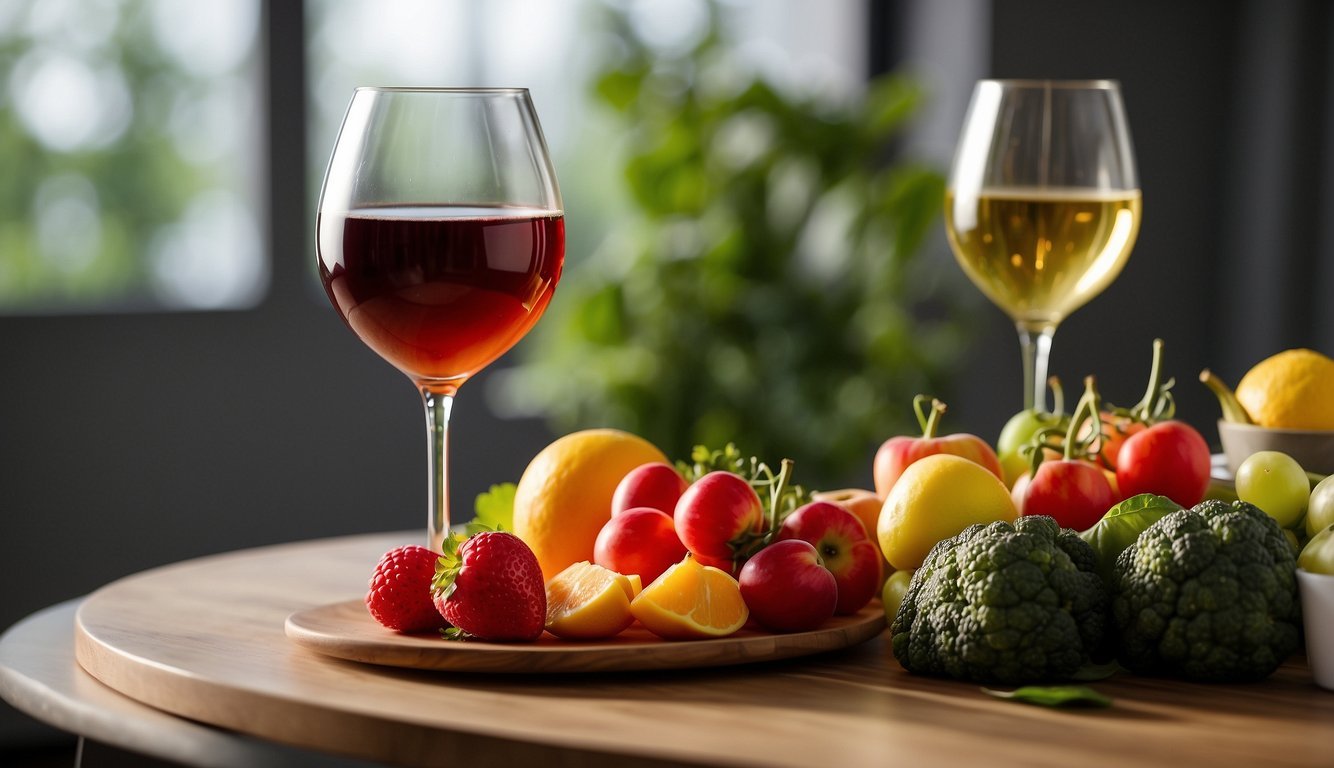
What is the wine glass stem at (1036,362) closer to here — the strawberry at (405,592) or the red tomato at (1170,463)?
the red tomato at (1170,463)

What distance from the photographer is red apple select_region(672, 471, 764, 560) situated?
93cm

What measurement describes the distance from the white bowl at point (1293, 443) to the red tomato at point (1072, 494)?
157 millimetres

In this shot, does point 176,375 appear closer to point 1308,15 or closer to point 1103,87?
point 1103,87

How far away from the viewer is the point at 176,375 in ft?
10.9

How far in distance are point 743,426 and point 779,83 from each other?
3.30 ft

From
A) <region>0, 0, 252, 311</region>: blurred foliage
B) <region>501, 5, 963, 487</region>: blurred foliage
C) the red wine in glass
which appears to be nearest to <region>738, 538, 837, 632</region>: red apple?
the red wine in glass

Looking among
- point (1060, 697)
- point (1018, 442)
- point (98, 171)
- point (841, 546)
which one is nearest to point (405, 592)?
point (841, 546)

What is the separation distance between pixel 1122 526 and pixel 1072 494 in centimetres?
8

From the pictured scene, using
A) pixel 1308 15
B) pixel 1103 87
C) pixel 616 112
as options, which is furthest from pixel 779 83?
pixel 1103 87

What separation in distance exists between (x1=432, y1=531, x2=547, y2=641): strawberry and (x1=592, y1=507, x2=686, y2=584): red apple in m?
0.10

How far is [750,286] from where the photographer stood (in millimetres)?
3445

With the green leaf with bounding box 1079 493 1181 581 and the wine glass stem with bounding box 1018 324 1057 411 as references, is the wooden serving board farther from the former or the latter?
the wine glass stem with bounding box 1018 324 1057 411

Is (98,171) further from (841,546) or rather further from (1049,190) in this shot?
(841,546)

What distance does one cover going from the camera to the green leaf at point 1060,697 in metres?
0.78
